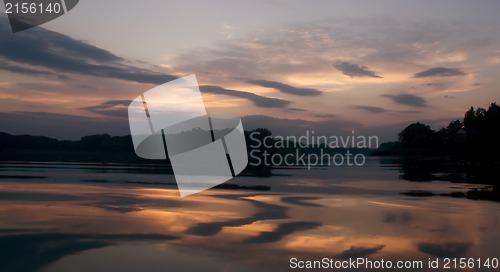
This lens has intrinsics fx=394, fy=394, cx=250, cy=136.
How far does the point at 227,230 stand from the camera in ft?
30.6

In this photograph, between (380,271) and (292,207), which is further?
(292,207)

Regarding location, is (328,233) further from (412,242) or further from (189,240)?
(189,240)

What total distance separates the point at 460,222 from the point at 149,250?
8.11m

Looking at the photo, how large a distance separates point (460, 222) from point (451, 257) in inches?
145

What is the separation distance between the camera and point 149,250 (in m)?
7.53

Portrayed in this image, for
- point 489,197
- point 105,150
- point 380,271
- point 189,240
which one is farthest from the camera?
point 105,150

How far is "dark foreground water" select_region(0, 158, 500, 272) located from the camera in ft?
23.1

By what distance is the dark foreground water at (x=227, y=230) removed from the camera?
7027mm

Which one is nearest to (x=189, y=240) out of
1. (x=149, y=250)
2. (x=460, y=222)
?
(x=149, y=250)

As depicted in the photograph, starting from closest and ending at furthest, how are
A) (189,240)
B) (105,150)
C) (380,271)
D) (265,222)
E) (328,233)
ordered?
1. (380,271)
2. (189,240)
3. (328,233)
4. (265,222)
5. (105,150)

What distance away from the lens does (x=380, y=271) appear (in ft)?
21.6

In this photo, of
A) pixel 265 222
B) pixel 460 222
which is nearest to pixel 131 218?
pixel 265 222

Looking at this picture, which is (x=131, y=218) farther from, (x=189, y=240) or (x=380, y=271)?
Result: (x=380, y=271)

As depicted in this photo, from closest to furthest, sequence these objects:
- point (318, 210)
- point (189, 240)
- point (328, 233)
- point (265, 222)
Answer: point (189, 240) → point (328, 233) → point (265, 222) → point (318, 210)
